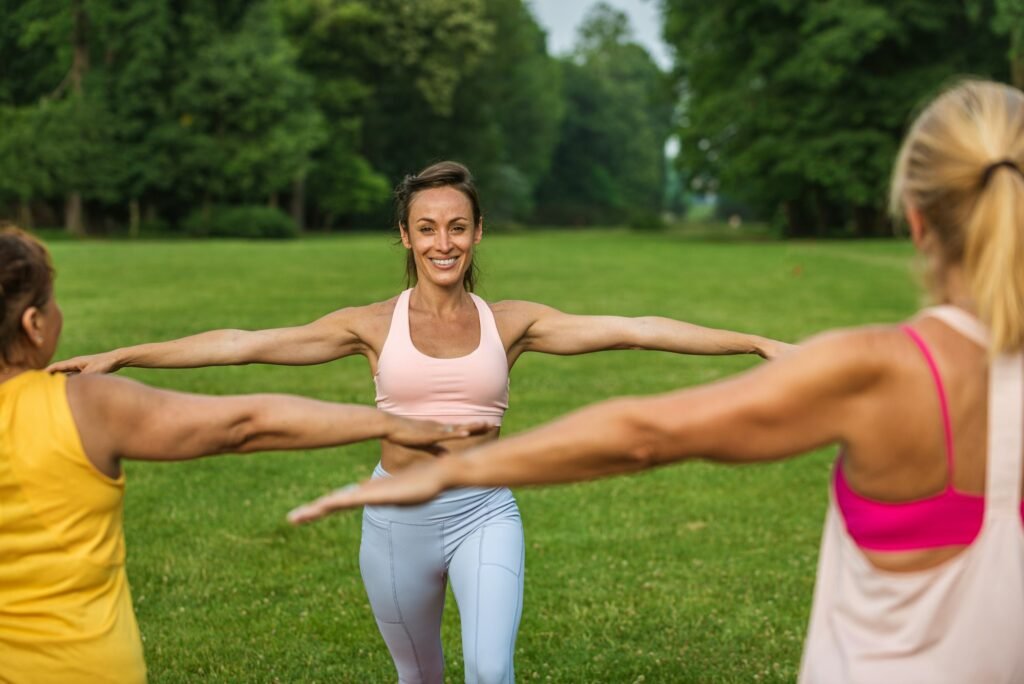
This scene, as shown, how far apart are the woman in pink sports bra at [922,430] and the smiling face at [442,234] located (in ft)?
8.03

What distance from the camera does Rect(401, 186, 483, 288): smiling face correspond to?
5.01 meters

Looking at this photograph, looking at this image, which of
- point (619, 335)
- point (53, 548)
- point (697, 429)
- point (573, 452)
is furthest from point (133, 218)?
point (697, 429)

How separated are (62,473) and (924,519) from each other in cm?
202

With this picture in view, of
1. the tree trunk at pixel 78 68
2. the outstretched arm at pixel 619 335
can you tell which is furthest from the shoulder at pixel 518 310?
the tree trunk at pixel 78 68

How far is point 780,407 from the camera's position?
8.01ft

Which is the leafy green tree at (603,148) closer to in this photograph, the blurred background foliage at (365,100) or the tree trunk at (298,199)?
the blurred background foliage at (365,100)

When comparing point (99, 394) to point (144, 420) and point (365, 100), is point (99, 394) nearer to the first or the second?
point (144, 420)

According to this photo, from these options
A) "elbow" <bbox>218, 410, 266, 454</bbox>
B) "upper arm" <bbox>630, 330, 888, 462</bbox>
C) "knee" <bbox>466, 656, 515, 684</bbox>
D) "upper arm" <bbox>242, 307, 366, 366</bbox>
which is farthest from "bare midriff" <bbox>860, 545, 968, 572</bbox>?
"upper arm" <bbox>242, 307, 366, 366</bbox>

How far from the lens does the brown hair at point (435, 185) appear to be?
518cm

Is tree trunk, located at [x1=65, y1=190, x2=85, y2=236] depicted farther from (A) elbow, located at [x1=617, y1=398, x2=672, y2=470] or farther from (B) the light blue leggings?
(A) elbow, located at [x1=617, y1=398, x2=672, y2=470]

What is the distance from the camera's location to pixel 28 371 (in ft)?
9.78

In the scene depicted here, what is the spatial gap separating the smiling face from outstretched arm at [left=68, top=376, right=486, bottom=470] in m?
1.75

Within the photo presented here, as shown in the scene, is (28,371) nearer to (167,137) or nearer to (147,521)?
(147,521)

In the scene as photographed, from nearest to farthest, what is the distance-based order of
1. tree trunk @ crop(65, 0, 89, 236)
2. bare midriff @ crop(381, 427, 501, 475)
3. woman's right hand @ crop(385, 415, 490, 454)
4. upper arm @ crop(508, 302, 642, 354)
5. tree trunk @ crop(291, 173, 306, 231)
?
woman's right hand @ crop(385, 415, 490, 454) < bare midriff @ crop(381, 427, 501, 475) < upper arm @ crop(508, 302, 642, 354) < tree trunk @ crop(65, 0, 89, 236) < tree trunk @ crop(291, 173, 306, 231)
